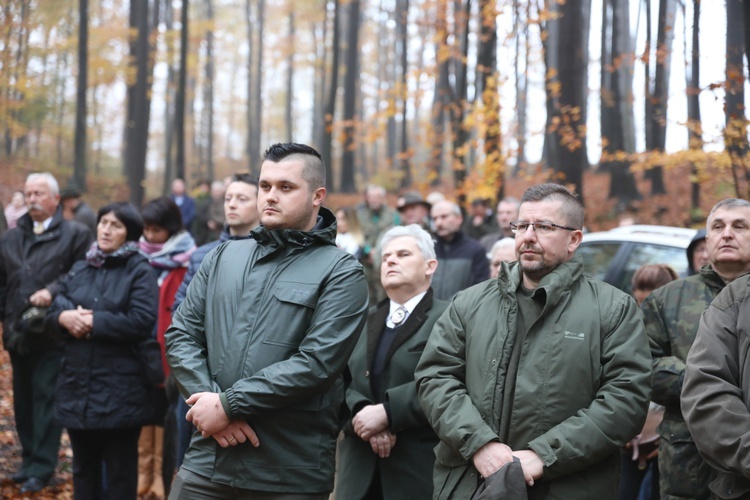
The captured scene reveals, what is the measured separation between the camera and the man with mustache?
6.79 m

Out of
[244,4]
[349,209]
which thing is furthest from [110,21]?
Result: [349,209]

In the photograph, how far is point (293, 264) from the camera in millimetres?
3889

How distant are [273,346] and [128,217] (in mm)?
2726

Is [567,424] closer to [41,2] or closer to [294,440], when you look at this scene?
[294,440]

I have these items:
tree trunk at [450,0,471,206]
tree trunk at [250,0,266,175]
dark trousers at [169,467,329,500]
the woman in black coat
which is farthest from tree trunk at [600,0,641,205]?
tree trunk at [250,0,266,175]

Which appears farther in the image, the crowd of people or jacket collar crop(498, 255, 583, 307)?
jacket collar crop(498, 255, 583, 307)

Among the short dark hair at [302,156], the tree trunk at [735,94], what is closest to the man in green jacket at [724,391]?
the short dark hair at [302,156]

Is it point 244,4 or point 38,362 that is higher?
point 244,4

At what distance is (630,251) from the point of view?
7.71 meters

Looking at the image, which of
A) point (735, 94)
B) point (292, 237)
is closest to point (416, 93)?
point (735, 94)

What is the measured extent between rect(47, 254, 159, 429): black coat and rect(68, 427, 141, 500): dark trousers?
188mm

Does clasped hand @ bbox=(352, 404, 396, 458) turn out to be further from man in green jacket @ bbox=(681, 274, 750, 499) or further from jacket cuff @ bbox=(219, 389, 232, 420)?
man in green jacket @ bbox=(681, 274, 750, 499)

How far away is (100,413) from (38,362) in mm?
1894

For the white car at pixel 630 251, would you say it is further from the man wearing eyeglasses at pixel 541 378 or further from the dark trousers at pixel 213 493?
the dark trousers at pixel 213 493
